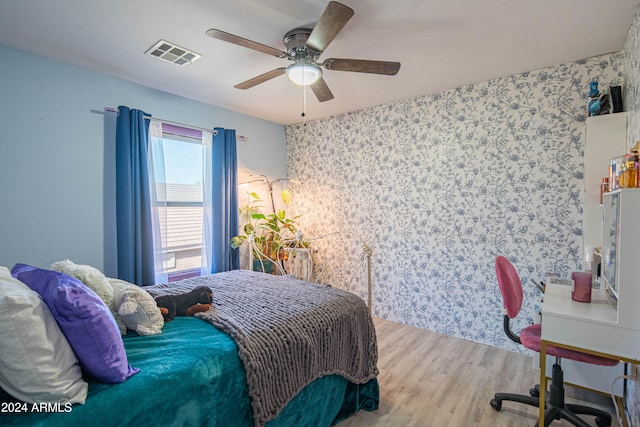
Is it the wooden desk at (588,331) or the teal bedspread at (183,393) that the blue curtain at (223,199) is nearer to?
the teal bedspread at (183,393)

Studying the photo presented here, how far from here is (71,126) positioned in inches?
104

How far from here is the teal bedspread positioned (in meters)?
1.03

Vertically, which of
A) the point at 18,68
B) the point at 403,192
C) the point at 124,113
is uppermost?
the point at 18,68

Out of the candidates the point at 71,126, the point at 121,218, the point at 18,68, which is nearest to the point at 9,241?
the point at 121,218

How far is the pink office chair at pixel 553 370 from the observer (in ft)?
5.51

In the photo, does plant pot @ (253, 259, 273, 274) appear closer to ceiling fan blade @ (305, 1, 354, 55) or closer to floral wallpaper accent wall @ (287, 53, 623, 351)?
floral wallpaper accent wall @ (287, 53, 623, 351)

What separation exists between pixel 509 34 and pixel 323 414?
2.69 m

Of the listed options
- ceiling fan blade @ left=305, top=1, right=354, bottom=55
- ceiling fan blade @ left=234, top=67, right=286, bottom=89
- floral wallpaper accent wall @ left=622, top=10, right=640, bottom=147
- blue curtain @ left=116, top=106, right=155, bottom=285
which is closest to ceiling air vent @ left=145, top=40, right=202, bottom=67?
ceiling fan blade @ left=234, top=67, right=286, bottom=89

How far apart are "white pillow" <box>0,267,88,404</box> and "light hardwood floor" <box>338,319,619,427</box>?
1519mm

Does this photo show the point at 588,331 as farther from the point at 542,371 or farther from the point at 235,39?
the point at 235,39

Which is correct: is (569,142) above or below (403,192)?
above

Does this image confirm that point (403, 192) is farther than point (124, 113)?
Yes

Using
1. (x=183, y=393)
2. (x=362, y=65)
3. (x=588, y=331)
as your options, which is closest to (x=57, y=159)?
(x=183, y=393)

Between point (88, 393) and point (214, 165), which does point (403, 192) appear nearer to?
point (214, 165)
